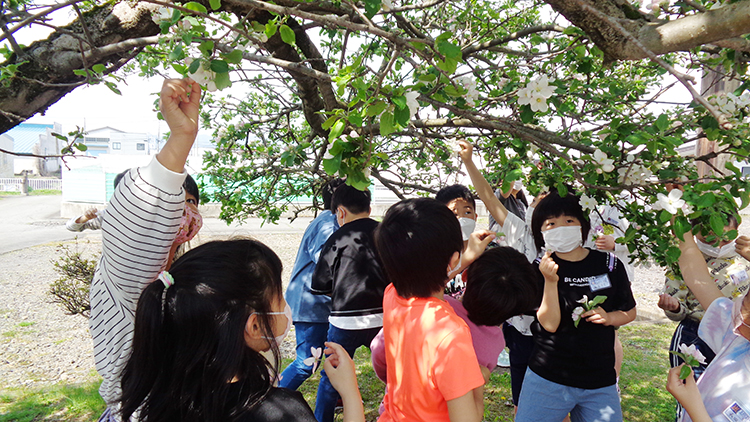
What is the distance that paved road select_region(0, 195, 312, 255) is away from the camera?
1321cm

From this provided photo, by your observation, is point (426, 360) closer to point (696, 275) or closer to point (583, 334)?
point (583, 334)

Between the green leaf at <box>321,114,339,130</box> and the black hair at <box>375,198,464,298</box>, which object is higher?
the green leaf at <box>321,114,339,130</box>

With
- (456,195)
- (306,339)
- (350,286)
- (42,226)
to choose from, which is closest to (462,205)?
(456,195)

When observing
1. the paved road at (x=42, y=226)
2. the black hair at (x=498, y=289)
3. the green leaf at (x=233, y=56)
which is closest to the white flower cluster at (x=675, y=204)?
the black hair at (x=498, y=289)

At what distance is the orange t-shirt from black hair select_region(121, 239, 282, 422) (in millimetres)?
582

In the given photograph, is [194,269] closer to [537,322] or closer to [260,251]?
[260,251]

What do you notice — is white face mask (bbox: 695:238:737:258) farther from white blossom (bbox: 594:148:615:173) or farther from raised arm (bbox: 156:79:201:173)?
raised arm (bbox: 156:79:201:173)

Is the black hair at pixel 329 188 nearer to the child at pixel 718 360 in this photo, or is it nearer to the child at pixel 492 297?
the child at pixel 492 297

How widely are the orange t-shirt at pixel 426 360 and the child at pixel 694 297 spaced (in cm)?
182

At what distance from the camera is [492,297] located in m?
1.90

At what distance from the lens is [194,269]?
1140mm

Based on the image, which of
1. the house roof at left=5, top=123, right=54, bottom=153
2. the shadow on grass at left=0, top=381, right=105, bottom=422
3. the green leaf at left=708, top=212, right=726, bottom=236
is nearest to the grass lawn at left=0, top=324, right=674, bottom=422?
the shadow on grass at left=0, top=381, right=105, bottom=422

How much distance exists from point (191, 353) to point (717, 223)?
1690mm

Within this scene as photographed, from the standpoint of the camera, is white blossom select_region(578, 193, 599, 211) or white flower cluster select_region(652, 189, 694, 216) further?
white blossom select_region(578, 193, 599, 211)
